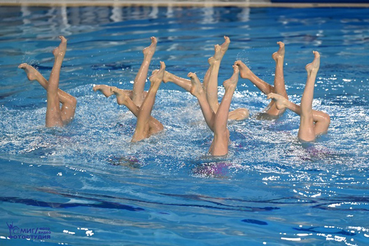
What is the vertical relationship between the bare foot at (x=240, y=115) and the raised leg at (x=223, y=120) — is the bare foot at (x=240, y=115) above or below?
below

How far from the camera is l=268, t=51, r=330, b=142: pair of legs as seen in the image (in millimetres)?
3516

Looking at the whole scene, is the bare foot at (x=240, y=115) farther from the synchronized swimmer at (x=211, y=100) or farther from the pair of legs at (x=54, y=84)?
the pair of legs at (x=54, y=84)

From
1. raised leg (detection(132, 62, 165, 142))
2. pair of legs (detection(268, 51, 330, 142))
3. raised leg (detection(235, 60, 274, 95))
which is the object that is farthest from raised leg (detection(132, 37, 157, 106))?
pair of legs (detection(268, 51, 330, 142))

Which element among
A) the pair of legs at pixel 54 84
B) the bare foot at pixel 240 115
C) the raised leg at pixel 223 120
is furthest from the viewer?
the bare foot at pixel 240 115

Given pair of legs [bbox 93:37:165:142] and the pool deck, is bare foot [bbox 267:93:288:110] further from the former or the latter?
the pool deck

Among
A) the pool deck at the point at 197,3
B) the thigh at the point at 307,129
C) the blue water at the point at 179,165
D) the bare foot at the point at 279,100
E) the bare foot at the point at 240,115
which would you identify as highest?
the pool deck at the point at 197,3

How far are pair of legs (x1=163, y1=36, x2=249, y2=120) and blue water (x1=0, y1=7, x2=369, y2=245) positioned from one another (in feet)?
0.52

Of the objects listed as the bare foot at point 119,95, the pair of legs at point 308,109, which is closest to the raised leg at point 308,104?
the pair of legs at point 308,109

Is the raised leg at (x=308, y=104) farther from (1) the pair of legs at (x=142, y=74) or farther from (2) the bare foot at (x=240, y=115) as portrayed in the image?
(1) the pair of legs at (x=142, y=74)

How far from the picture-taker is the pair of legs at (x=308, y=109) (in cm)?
352

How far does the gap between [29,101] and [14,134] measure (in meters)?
1.07

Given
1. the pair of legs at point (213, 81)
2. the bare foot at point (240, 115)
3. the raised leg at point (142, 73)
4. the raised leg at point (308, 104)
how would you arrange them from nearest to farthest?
the raised leg at point (308, 104) < the pair of legs at point (213, 81) < the raised leg at point (142, 73) < the bare foot at point (240, 115)

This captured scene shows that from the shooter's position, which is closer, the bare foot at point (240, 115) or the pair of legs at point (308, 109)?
the pair of legs at point (308, 109)

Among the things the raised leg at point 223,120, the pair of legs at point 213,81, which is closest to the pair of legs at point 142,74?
the pair of legs at point 213,81
